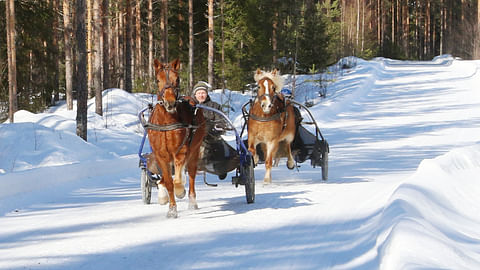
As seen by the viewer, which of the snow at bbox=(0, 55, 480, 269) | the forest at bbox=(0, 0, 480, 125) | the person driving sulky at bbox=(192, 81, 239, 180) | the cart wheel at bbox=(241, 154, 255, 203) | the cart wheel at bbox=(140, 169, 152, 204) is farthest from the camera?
the forest at bbox=(0, 0, 480, 125)

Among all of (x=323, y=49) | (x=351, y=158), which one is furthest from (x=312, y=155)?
(x=323, y=49)

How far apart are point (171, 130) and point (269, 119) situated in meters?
3.70

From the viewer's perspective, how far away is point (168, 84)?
24.6 ft

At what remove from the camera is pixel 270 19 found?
39.7m

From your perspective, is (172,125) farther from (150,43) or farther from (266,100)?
(150,43)

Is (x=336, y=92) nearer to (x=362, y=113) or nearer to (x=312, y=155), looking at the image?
(x=362, y=113)

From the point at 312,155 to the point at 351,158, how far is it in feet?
10.3

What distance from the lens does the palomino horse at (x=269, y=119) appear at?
1096cm

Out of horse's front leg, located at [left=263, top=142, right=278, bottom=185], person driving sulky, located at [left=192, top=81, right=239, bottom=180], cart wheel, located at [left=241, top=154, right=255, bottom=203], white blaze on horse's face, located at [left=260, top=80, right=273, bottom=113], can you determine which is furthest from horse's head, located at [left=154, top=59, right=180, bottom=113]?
horse's front leg, located at [left=263, top=142, right=278, bottom=185]

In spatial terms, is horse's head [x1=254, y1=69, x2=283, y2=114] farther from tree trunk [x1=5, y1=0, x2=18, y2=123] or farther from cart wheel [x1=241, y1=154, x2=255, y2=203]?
tree trunk [x1=5, y1=0, x2=18, y2=123]

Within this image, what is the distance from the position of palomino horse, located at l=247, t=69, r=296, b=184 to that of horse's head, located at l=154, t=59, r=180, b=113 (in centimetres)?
342

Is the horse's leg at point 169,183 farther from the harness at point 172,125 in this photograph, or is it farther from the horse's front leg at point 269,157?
the horse's front leg at point 269,157

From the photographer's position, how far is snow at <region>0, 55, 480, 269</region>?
5609mm

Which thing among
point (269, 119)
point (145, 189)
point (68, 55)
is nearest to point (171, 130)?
point (145, 189)
